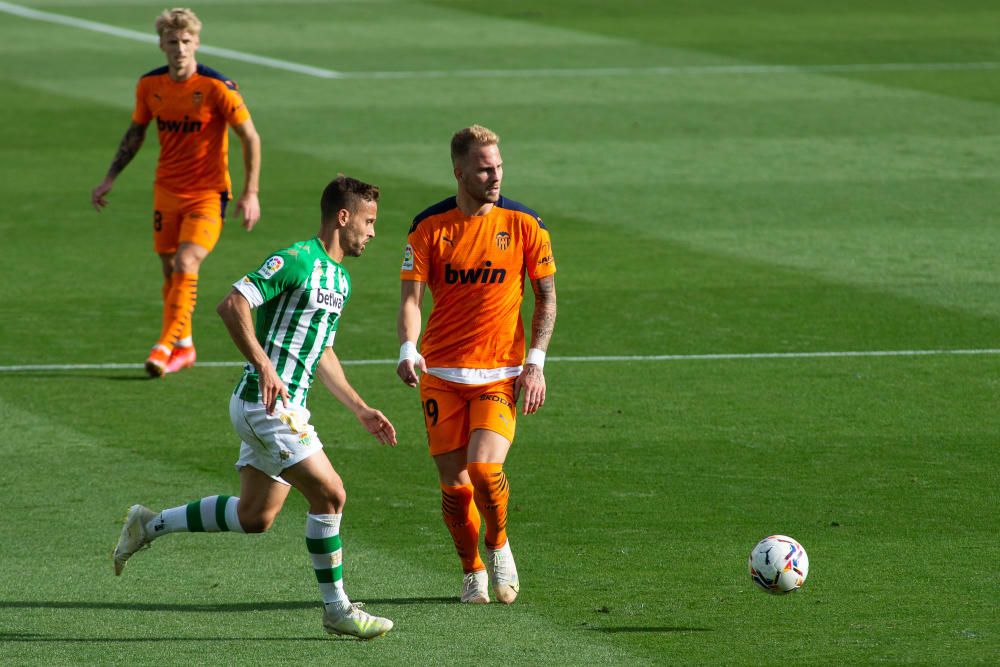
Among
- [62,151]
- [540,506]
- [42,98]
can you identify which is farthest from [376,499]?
[42,98]

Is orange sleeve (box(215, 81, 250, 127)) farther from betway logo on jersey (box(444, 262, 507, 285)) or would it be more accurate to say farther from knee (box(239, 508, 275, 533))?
knee (box(239, 508, 275, 533))

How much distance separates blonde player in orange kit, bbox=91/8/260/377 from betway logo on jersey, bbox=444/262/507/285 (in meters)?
4.66

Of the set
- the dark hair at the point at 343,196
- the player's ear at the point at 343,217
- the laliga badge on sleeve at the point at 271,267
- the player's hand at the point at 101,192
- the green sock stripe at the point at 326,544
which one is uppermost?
the dark hair at the point at 343,196

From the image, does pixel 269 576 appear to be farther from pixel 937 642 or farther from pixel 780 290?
pixel 780 290

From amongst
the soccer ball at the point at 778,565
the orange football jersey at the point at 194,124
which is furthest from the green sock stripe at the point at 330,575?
the orange football jersey at the point at 194,124

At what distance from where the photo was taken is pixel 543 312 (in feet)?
27.0

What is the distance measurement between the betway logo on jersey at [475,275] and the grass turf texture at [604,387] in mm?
1412

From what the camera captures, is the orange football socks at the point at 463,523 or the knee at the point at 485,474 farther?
the orange football socks at the point at 463,523

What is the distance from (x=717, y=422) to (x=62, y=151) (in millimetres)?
12607

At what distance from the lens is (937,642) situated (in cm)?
725

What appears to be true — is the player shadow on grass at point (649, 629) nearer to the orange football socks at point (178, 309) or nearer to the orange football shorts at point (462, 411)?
the orange football shorts at point (462, 411)

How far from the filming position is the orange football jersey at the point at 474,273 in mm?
8195

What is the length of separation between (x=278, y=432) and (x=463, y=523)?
1136 mm

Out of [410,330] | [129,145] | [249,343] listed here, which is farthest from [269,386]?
[129,145]
